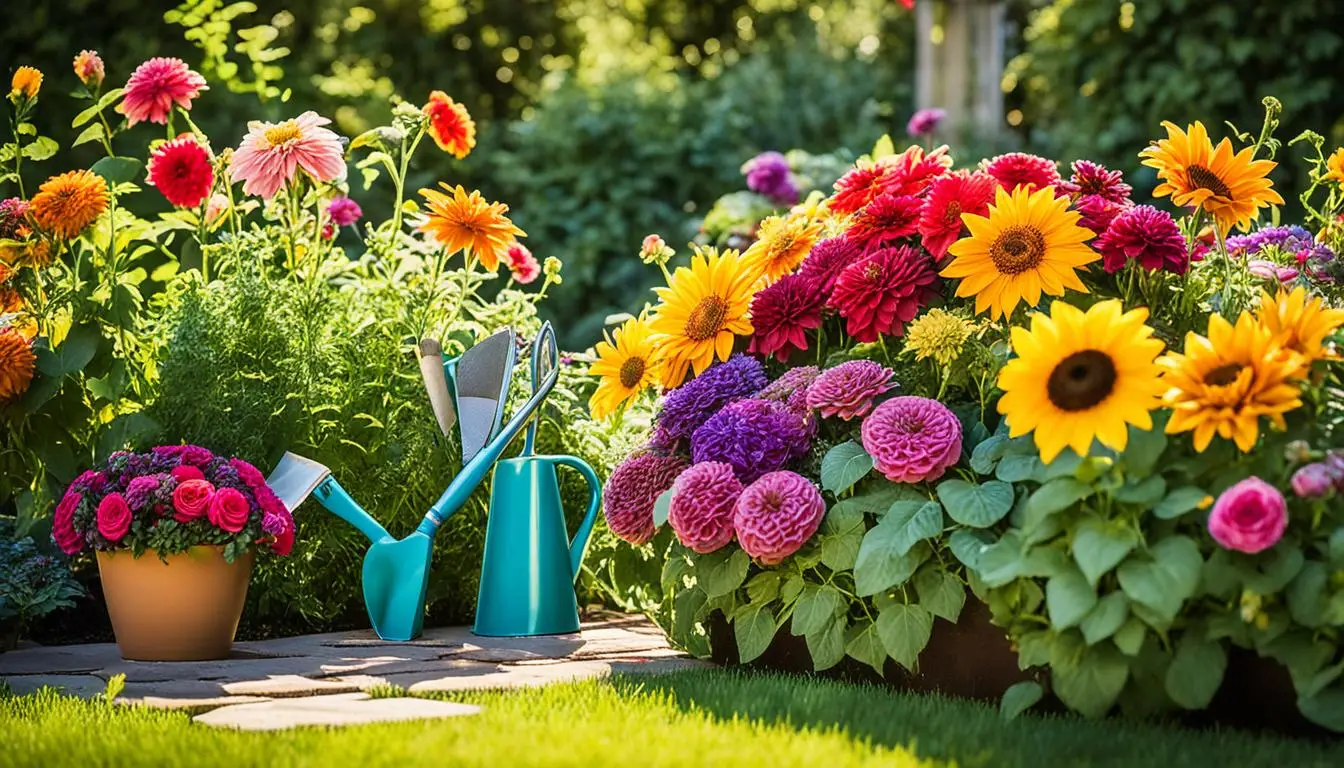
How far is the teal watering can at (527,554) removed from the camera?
11.4 ft

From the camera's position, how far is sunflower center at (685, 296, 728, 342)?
3.33m

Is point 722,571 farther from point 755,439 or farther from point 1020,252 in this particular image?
point 1020,252

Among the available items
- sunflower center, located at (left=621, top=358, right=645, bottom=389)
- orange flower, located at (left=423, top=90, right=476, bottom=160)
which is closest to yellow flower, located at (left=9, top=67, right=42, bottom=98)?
orange flower, located at (left=423, top=90, right=476, bottom=160)

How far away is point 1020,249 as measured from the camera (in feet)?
9.34

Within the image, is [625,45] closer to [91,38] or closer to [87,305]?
[91,38]

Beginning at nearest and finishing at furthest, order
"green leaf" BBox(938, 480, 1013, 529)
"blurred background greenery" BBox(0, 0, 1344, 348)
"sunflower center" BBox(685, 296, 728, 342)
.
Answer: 1. "green leaf" BBox(938, 480, 1013, 529)
2. "sunflower center" BBox(685, 296, 728, 342)
3. "blurred background greenery" BBox(0, 0, 1344, 348)

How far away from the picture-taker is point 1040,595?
2.46 metres

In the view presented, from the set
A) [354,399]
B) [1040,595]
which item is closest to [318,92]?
A: [354,399]

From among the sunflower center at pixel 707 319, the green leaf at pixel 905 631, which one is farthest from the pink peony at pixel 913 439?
the sunflower center at pixel 707 319

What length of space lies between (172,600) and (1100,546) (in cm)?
185

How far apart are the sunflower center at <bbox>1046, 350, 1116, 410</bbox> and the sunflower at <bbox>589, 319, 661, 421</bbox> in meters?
1.19

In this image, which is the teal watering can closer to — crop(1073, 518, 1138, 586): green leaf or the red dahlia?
the red dahlia

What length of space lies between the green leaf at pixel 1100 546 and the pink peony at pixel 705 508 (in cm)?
75

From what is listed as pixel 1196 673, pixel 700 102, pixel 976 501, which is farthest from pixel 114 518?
pixel 700 102
